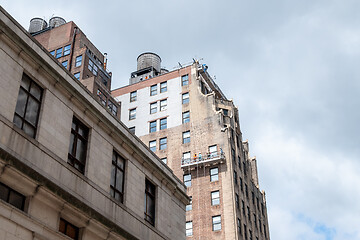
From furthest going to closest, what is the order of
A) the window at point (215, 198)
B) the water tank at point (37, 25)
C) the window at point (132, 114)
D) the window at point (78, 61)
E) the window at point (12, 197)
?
the water tank at point (37, 25), the window at point (132, 114), the window at point (78, 61), the window at point (215, 198), the window at point (12, 197)

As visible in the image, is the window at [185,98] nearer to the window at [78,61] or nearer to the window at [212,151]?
the window at [212,151]

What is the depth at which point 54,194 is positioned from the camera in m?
18.3

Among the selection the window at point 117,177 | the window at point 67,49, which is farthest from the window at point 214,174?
the window at point 117,177

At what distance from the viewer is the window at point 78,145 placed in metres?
21.1

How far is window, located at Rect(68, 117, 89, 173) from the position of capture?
2109 cm

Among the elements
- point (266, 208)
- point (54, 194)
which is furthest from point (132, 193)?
point (266, 208)

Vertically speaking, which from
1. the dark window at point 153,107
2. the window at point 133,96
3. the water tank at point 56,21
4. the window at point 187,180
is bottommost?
the window at point 187,180

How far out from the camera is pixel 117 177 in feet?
78.7

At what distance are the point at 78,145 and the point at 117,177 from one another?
328 centimetres

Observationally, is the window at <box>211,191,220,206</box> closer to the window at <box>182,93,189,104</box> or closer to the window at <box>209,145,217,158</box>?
the window at <box>209,145,217,158</box>

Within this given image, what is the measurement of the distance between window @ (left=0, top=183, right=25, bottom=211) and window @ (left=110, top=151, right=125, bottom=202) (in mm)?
6331

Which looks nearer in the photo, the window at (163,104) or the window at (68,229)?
the window at (68,229)

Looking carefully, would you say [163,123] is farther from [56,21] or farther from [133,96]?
[56,21]

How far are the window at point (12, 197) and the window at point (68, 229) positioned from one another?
2245 millimetres
